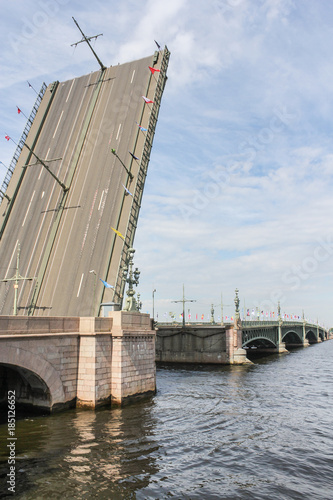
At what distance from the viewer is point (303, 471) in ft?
35.4

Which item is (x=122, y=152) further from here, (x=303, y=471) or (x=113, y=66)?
(x=303, y=471)

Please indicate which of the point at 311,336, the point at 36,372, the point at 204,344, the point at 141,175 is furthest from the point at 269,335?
the point at 311,336

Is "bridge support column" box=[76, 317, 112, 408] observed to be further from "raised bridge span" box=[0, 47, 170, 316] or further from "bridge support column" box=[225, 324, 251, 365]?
"bridge support column" box=[225, 324, 251, 365]

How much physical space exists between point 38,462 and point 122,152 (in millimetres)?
20909

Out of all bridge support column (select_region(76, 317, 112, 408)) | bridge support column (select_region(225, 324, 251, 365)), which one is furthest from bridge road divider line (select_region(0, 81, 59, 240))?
bridge support column (select_region(225, 324, 251, 365))

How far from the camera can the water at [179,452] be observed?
364 inches

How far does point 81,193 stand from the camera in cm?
2673

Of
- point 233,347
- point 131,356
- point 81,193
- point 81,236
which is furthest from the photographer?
point 233,347

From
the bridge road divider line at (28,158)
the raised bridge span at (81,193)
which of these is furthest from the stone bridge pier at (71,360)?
the bridge road divider line at (28,158)

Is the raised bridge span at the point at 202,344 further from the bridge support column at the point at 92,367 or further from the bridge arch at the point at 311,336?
the bridge arch at the point at 311,336

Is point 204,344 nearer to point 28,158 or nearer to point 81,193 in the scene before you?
point 81,193

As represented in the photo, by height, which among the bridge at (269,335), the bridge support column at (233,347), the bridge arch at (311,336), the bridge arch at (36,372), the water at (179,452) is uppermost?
the bridge arch at (311,336)

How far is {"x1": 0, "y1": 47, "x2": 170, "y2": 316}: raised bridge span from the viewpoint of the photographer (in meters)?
24.4

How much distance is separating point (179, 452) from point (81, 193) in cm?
1907
